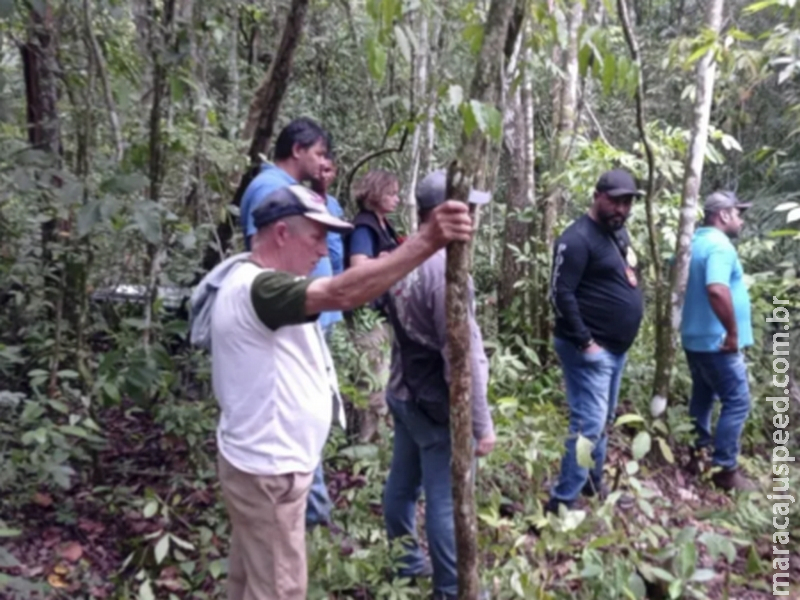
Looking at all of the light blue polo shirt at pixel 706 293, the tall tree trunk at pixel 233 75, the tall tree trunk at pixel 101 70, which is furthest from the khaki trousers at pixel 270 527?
the tall tree trunk at pixel 233 75

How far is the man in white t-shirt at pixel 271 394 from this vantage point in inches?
104

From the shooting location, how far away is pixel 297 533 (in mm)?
2789

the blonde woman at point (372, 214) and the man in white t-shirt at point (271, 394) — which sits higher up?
the blonde woman at point (372, 214)

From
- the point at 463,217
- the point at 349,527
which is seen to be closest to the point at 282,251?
the point at 463,217

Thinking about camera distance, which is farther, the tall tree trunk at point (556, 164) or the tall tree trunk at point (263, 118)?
the tall tree trunk at point (556, 164)

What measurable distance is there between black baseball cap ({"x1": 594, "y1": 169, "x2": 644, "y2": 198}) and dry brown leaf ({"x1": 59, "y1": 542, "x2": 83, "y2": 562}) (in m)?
3.25

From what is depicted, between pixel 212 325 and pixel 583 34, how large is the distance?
1594 mm

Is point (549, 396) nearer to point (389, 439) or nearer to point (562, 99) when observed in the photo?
point (389, 439)

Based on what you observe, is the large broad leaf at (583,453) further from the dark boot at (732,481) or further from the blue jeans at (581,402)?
the dark boot at (732,481)

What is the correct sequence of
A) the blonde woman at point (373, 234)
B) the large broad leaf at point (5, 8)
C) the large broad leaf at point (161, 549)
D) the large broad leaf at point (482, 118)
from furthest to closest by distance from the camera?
the blonde woman at point (373, 234)
the large broad leaf at point (161, 549)
the large broad leaf at point (5, 8)
the large broad leaf at point (482, 118)

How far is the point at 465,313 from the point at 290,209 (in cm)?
66

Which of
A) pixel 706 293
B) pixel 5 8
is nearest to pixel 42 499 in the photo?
pixel 5 8

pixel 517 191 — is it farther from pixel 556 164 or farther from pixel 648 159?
pixel 648 159

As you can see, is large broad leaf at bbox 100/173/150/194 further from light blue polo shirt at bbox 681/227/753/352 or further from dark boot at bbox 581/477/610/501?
light blue polo shirt at bbox 681/227/753/352
